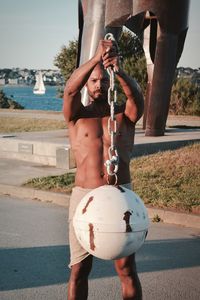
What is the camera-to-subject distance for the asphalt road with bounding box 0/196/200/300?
187 inches

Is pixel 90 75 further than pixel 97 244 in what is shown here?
Yes

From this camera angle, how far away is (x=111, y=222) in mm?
3104

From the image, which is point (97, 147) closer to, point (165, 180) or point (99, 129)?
point (99, 129)

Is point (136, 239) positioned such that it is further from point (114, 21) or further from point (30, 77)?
point (30, 77)

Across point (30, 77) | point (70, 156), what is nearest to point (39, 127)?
point (70, 156)

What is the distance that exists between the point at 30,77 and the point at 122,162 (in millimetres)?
124156

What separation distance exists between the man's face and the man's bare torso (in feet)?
0.61

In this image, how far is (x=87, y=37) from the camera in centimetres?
1316

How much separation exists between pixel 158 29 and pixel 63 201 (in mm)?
6143

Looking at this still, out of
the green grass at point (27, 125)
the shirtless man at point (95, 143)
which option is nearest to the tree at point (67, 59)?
the green grass at point (27, 125)

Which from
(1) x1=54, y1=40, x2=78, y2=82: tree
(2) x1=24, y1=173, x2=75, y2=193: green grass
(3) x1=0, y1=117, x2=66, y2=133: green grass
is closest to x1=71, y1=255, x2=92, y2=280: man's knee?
(2) x1=24, y1=173, x2=75, y2=193: green grass

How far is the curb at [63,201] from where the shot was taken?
23.8 feet

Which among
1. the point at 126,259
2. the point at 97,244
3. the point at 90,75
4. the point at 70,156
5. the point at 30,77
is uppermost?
the point at 90,75

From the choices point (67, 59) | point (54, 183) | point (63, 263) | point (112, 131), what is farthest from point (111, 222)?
point (67, 59)
